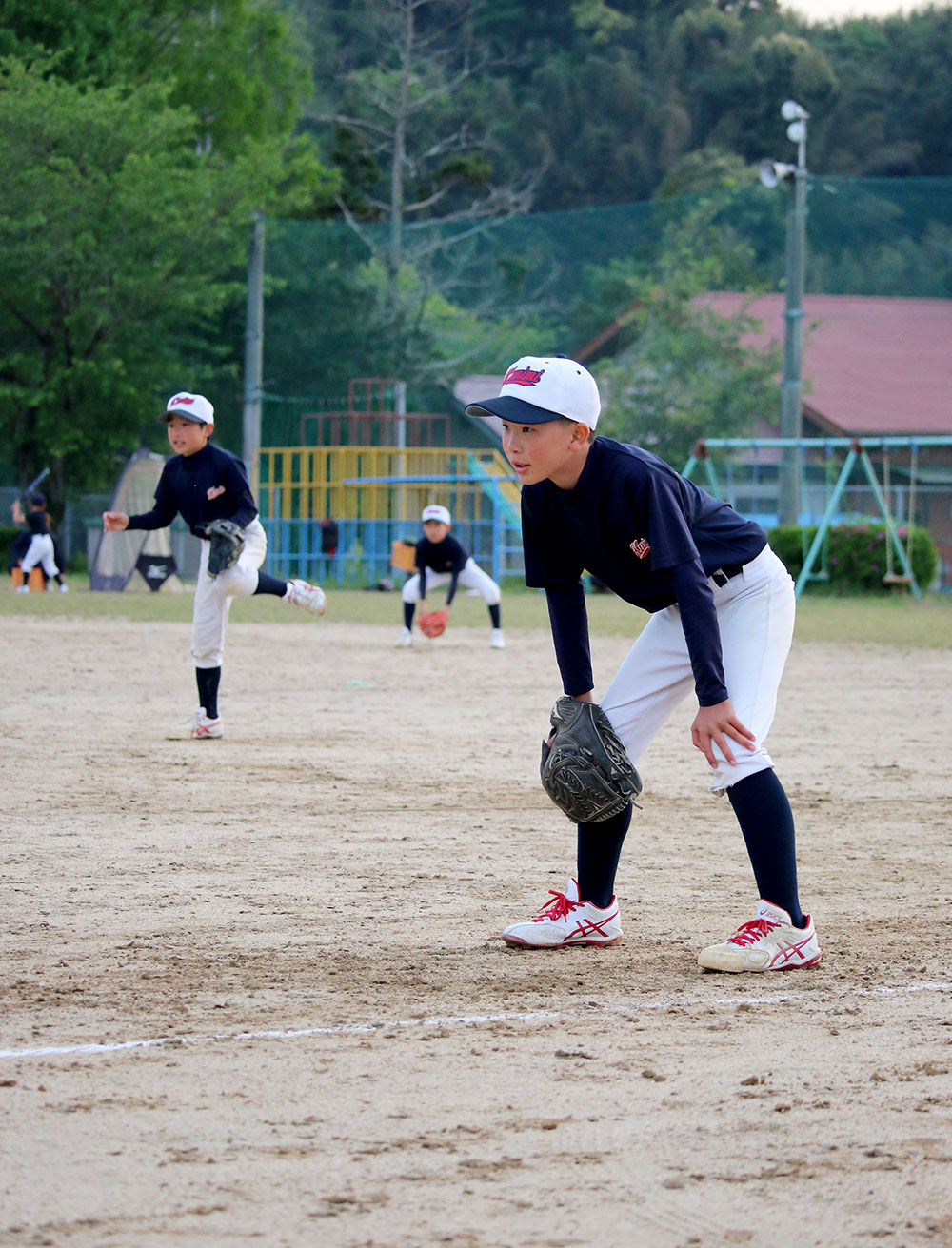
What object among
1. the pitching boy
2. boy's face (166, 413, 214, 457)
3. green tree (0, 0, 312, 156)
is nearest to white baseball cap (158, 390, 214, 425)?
boy's face (166, 413, 214, 457)

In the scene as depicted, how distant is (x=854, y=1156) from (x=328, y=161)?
50620mm

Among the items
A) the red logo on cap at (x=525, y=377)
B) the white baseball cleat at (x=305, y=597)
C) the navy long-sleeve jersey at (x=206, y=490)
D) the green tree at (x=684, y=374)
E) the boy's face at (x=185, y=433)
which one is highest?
the green tree at (x=684, y=374)

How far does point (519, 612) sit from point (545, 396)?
64.8ft

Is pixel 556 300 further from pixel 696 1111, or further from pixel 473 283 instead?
pixel 696 1111

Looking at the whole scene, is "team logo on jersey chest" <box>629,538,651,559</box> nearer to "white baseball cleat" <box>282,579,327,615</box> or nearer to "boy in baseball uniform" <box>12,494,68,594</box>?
"white baseball cleat" <box>282,579,327,615</box>

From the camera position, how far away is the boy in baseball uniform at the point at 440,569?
16.7m

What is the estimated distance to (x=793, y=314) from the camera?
92.9ft

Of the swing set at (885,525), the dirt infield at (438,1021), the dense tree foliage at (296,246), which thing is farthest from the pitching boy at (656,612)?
the dense tree foliage at (296,246)

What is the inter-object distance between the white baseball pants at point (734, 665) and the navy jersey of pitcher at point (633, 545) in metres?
0.09

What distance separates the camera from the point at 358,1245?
8.21ft

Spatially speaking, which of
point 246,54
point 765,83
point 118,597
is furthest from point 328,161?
point 118,597

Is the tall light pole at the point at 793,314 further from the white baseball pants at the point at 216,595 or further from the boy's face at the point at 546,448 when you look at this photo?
the boy's face at the point at 546,448

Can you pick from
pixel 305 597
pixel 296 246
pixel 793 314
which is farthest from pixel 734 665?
pixel 296 246

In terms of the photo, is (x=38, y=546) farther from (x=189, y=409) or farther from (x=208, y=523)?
(x=189, y=409)
